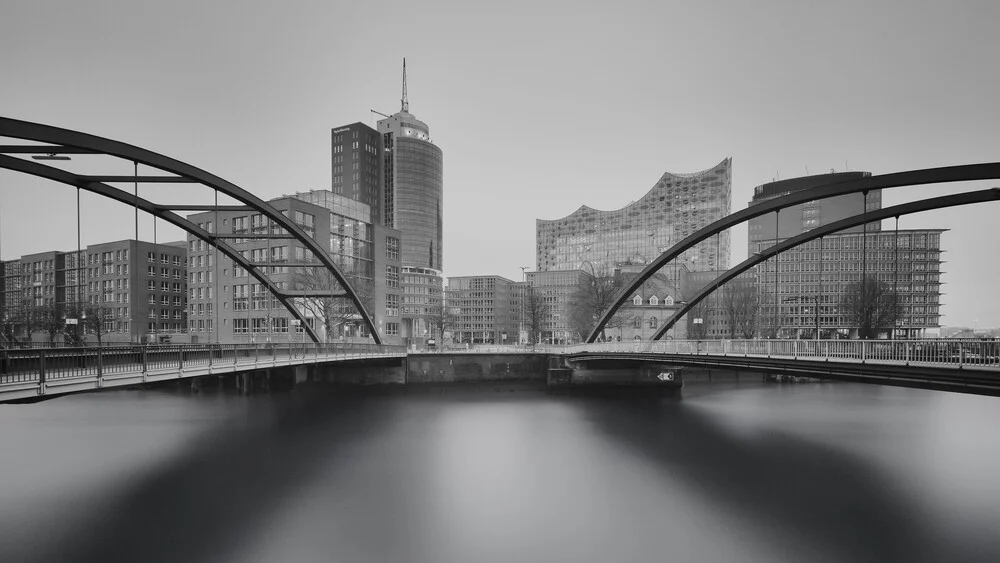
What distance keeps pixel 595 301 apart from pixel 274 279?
3492cm

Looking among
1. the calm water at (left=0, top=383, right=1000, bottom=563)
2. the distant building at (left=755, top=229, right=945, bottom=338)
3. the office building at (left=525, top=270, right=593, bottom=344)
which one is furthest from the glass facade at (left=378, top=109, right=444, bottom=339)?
the calm water at (left=0, top=383, right=1000, bottom=563)

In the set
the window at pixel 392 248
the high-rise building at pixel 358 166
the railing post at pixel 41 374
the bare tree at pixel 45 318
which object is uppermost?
the high-rise building at pixel 358 166

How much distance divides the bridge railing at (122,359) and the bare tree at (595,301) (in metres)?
32.0

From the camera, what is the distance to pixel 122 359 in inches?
606

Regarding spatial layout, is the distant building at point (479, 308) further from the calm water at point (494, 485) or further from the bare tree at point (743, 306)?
the calm water at point (494, 485)

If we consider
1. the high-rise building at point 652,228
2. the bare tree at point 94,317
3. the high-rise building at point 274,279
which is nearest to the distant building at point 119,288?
the bare tree at point 94,317

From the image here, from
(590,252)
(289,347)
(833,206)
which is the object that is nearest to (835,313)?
(833,206)

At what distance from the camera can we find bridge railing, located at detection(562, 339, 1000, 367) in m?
12.8

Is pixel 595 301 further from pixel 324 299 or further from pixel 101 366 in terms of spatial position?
pixel 101 366

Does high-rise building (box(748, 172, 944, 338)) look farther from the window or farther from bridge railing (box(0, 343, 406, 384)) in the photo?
bridge railing (box(0, 343, 406, 384))

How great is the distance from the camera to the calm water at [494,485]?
13547 mm

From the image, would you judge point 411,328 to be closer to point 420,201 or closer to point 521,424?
point 420,201

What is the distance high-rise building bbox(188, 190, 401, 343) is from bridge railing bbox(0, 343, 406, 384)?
1995 centimetres

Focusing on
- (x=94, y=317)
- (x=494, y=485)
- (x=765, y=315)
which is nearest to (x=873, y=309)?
(x=765, y=315)
